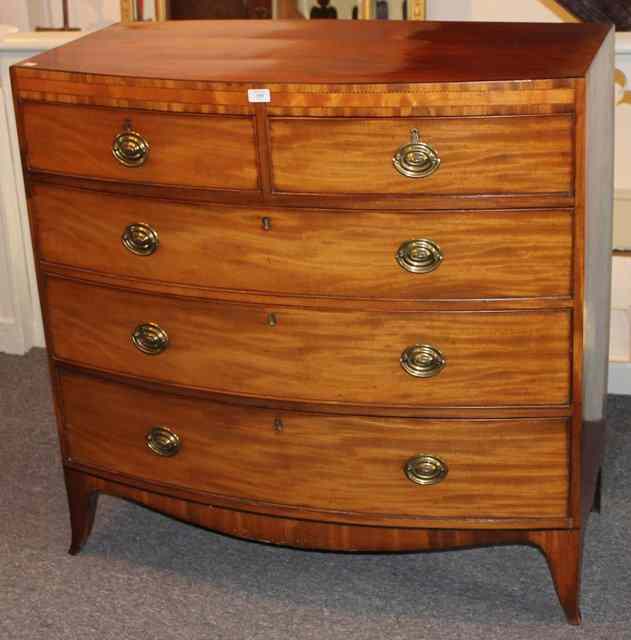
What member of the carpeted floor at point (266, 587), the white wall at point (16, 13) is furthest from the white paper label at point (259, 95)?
the white wall at point (16, 13)

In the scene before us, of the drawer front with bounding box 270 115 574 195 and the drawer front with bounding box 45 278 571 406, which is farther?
the drawer front with bounding box 45 278 571 406

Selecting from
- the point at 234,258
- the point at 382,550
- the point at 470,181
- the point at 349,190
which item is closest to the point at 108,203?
the point at 234,258

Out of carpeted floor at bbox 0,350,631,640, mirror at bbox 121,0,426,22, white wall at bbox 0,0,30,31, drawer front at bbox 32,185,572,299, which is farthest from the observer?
white wall at bbox 0,0,30,31

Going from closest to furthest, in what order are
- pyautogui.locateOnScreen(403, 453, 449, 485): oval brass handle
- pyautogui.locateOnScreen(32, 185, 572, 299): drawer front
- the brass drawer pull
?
pyautogui.locateOnScreen(32, 185, 572, 299): drawer front → the brass drawer pull → pyautogui.locateOnScreen(403, 453, 449, 485): oval brass handle

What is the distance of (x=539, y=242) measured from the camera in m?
2.30

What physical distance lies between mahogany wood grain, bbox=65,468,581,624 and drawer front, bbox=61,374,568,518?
0.05 meters

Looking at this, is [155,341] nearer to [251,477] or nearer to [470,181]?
[251,477]

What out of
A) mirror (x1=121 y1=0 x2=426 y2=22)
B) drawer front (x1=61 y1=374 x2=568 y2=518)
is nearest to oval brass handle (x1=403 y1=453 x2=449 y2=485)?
drawer front (x1=61 y1=374 x2=568 y2=518)

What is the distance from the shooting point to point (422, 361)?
2434mm

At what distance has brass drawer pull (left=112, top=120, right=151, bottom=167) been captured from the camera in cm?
242

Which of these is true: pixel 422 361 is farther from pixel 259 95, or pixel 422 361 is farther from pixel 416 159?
pixel 259 95

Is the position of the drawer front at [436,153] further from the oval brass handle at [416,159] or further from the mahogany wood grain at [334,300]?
the mahogany wood grain at [334,300]

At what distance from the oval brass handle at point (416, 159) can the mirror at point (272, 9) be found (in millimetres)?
1347

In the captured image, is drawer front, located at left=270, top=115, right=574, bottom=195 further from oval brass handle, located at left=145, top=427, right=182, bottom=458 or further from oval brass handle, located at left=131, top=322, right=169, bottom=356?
oval brass handle, located at left=145, top=427, right=182, bottom=458
